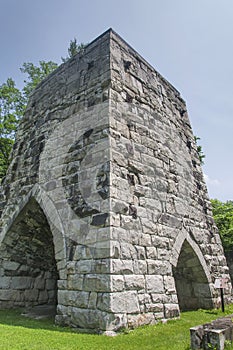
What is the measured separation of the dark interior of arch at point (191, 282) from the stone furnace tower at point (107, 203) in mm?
21

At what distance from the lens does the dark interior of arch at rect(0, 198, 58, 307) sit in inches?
213

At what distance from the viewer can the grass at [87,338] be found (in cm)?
280

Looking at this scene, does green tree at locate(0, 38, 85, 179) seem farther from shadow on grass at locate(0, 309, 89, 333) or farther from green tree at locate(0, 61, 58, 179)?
shadow on grass at locate(0, 309, 89, 333)

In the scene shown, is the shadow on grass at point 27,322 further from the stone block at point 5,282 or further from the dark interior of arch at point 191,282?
the dark interior of arch at point 191,282

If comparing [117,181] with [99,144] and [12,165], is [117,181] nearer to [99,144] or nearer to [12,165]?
[99,144]

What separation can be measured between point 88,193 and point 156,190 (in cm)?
136

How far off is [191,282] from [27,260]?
3.55 m

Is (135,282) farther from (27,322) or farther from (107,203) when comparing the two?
(27,322)

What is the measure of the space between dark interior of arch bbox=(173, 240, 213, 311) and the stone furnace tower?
0.02m

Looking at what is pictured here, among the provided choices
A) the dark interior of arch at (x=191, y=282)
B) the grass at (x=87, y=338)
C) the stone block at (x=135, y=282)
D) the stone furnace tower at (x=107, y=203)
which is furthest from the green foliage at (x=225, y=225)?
the stone block at (x=135, y=282)

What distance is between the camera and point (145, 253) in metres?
4.15

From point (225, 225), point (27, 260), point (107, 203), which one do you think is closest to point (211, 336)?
point (107, 203)

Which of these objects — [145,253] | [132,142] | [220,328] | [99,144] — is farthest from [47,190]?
[220,328]

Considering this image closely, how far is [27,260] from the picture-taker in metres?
5.84
